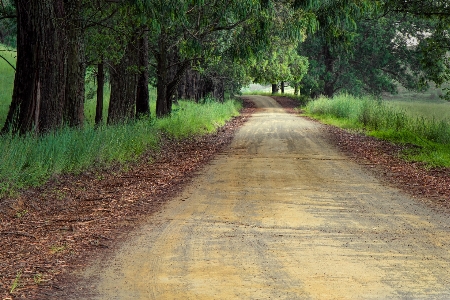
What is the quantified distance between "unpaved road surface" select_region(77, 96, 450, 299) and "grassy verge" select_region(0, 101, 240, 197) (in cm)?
207

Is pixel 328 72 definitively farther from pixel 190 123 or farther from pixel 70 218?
pixel 70 218

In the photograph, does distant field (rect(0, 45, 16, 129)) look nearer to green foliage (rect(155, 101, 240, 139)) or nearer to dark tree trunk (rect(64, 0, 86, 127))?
dark tree trunk (rect(64, 0, 86, 127))

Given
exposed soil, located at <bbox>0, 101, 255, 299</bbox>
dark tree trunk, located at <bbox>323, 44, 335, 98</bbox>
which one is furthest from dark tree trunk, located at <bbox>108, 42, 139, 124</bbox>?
dark tree trunk, located at <bbox>323, 44, 335, 98</bbox>

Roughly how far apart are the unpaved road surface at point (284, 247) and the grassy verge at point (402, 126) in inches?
195

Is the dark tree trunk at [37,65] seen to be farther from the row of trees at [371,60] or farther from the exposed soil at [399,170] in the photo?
the row of trees at [371,60]

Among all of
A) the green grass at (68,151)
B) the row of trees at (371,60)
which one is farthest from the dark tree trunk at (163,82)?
the row of trees at (371,60)

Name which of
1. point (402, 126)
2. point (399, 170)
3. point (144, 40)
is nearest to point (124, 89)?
point (144, 40)

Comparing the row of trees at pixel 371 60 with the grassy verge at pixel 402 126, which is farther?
the row of trees at pixel 371 60

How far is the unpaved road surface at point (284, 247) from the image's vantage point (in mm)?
5461

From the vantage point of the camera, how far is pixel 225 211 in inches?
350

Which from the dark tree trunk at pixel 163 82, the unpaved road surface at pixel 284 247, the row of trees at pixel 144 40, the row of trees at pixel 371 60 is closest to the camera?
the unpaved road surface at pixel 284 247

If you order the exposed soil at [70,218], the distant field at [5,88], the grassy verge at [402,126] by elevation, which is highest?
the distant field at [5,88]

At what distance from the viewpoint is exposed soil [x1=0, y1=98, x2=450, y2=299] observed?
245 inches

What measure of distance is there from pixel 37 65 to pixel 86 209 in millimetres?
4957
